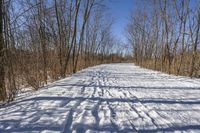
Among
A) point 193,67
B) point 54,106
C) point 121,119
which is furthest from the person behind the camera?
point 193,67

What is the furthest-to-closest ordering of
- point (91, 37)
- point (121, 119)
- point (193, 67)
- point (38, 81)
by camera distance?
1. point (91, 37)
2. point (193, 67)
3. point (38, 81)
4. point (121, 119)

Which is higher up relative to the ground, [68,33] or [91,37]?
[91,37]

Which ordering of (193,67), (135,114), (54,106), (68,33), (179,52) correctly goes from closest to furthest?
(135,114) < (54,106) < (193,67) < (68,33) < (179,52)

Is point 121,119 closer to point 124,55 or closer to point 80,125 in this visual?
point 80,125

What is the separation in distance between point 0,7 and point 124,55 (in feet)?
246

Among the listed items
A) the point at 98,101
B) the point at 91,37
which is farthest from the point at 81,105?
the point at 91,37

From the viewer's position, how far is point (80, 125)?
11.6 ft

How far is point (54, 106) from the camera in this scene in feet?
15.5

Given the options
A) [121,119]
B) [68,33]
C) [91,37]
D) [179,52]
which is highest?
[91,37]

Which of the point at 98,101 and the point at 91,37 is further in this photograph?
the point at 91,37

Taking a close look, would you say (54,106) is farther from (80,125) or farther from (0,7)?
(0,7)

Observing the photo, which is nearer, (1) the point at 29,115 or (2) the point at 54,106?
(1) the point at 29,115

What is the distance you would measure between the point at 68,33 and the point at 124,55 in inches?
2586

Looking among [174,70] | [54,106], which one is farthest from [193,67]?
[54,106]
